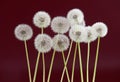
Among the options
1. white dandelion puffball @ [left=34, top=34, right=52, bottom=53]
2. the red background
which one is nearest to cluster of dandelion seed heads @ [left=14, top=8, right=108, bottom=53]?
white dandelion puffball @ [left=34, top=34, right=52, bottom=53]

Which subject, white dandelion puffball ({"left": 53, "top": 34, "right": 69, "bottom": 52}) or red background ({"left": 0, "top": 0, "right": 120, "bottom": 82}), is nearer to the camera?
white dandelion puffball ({"left": 53, "top": 34, "right": 69, "bottom": 52})

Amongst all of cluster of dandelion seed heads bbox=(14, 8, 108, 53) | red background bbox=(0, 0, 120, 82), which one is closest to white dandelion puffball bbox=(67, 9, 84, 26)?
cluster of dandelion seed heads bbox=(14, 8, 108, 53)

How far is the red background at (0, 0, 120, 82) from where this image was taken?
1.21 metres

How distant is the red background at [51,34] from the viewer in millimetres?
1209

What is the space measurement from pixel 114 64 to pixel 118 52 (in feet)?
0.17

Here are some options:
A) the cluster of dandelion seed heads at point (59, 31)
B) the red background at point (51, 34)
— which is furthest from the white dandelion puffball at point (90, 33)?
the red background at point (51, 34)

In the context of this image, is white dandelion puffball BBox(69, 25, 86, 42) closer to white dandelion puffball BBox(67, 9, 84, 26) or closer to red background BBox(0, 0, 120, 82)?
white dandelion puffball BBox(67, 9, 84, 26)

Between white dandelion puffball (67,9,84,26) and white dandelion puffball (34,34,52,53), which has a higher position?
white dandelion puffball (67,9,84,26)

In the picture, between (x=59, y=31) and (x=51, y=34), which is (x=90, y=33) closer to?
(x=59, y=31)

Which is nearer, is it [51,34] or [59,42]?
[59,42]

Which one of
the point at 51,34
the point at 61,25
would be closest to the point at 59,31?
the point at 61,25

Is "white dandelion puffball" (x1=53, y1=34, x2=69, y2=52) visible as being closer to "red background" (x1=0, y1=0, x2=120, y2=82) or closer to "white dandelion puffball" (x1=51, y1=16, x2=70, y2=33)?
"white dandelion puffball" (x1=51, y1=16, x2=70, y2=33)

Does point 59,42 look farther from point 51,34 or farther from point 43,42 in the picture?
point 51,34

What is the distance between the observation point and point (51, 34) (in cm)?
122
